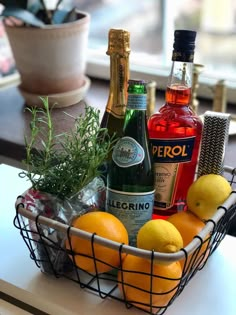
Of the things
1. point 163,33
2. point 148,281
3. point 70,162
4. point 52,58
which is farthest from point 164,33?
point 148,281

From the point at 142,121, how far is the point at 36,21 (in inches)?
19.7

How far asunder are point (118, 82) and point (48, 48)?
1.36 feet

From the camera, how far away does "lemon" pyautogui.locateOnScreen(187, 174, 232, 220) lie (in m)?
0.67

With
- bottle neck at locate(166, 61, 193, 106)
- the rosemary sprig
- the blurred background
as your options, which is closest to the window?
the blurred background

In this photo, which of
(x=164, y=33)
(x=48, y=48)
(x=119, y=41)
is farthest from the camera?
(x=164, y=33)

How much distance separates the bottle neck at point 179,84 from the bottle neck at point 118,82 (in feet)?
0.21

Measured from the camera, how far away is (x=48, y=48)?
1104 mm

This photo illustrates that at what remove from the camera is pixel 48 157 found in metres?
0.68

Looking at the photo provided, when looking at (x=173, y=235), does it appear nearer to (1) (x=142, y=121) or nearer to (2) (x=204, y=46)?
(1) (x=142, y=121)

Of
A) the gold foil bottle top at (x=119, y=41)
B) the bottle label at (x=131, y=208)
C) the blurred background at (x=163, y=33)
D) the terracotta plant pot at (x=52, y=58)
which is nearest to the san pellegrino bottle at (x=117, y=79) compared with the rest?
the gold foil bottle top at (x=119, y=41)

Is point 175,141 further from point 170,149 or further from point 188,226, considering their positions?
point 188,226

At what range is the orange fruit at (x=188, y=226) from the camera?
2.17 ft

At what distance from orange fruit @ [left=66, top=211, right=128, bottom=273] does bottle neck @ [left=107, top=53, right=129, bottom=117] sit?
0.18 metres

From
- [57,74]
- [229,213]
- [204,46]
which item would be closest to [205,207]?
[229,213]
